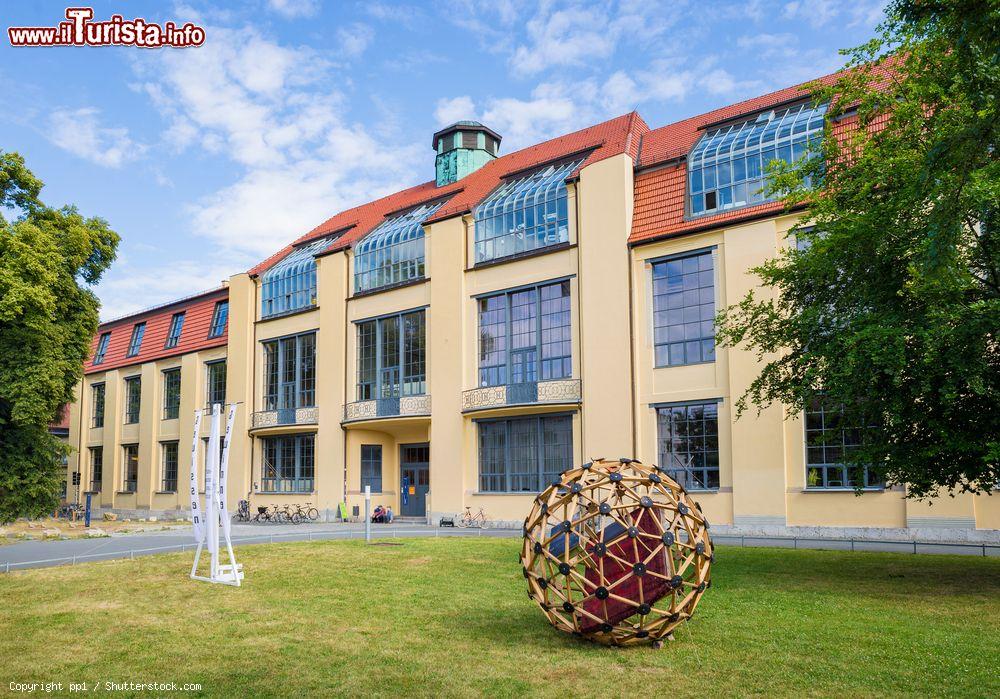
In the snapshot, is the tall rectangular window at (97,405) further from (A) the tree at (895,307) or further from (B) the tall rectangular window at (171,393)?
(A) the tree at (895,307)

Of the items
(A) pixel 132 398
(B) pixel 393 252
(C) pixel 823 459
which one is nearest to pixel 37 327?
(B) pixel 393 252

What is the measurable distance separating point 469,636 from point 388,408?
75.5ft

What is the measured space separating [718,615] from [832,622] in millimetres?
1387

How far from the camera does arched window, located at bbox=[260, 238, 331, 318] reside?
37250mm

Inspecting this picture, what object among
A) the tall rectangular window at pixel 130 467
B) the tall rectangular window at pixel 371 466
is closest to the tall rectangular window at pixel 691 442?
the tall rectangular window at pixel 371 466

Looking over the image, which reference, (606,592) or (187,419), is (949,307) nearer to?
(606,592)

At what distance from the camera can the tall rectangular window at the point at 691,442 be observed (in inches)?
971

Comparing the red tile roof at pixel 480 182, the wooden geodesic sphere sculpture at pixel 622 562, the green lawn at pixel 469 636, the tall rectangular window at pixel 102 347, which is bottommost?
the green lawn at pixel 469 636

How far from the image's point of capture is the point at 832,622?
10.6 m

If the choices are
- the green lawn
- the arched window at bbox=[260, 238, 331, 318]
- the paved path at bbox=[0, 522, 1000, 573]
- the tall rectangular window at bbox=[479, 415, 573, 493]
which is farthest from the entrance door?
the green lawn

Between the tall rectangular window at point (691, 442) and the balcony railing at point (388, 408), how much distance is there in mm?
9519

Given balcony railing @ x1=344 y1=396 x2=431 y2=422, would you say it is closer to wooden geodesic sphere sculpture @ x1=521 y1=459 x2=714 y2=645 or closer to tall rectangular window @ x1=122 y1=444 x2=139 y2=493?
tall rectangular window @ x1=122 y1=444 x2=139 y2=493

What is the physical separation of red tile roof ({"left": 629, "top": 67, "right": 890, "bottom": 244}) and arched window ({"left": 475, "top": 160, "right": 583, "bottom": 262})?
276 centimetres

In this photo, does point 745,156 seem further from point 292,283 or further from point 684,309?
point 292,283
